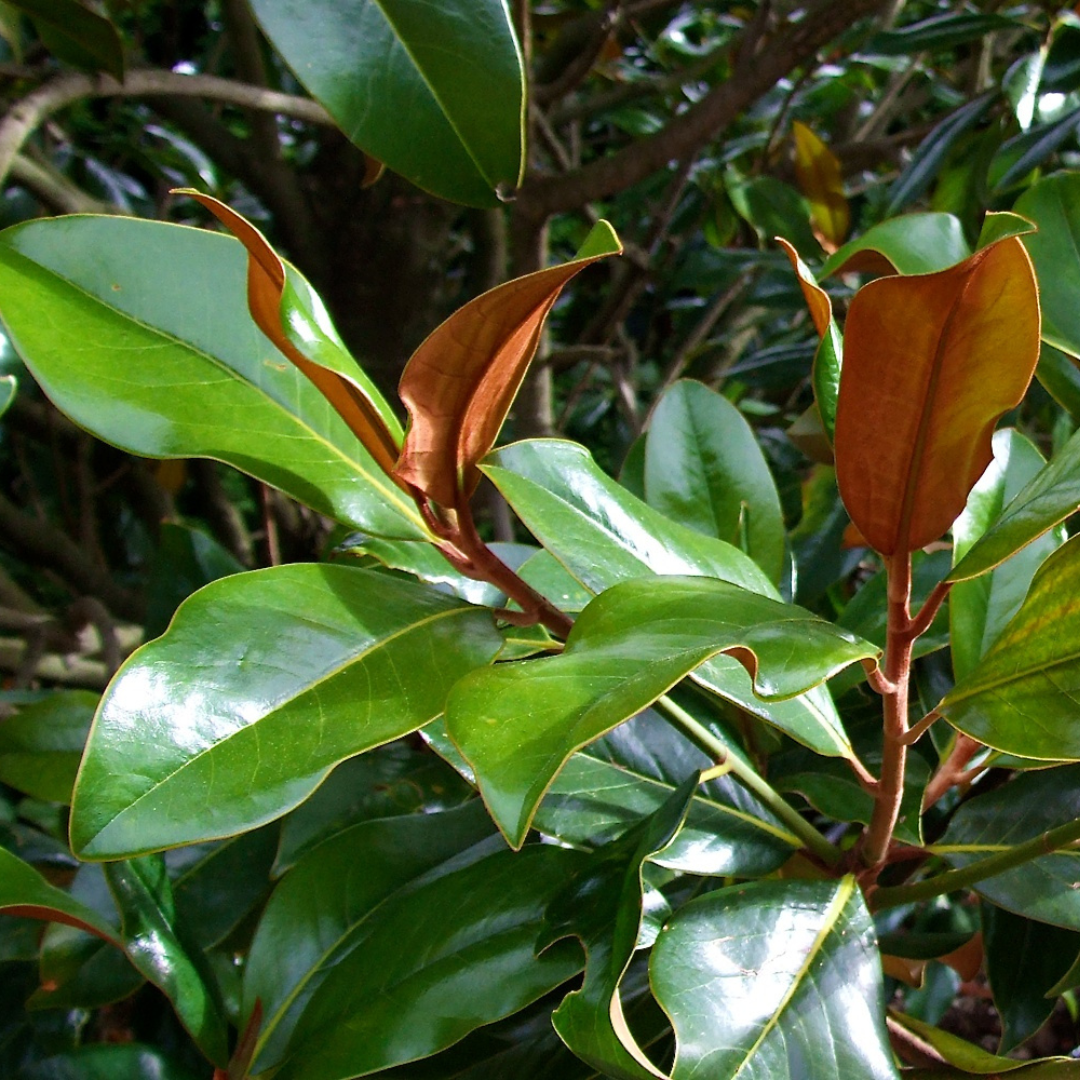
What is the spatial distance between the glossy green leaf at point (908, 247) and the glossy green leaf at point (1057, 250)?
39mm

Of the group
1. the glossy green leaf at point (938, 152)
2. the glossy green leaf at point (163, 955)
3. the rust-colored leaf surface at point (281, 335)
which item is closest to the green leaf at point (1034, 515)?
the rust-colored leaf surface at point (281, 335)

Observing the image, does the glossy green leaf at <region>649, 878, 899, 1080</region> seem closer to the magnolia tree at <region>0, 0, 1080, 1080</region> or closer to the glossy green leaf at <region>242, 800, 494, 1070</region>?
the magnolia tree at <region>0, 0, 1080, 1080</region>

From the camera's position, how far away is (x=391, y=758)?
71 centimetres

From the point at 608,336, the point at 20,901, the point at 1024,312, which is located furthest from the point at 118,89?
the point at 608,336

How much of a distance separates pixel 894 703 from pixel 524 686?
0.56 ft

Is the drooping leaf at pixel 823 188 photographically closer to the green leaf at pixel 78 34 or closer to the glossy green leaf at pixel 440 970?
the green leaf at pixel 78 34

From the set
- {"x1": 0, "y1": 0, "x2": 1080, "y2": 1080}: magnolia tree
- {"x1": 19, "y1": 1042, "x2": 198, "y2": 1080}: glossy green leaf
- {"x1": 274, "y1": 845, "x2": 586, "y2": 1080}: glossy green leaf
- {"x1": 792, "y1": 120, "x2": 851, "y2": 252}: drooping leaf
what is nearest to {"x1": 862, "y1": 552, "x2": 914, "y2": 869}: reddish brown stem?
{"x1": 0, "y1": 0, "x2": 1080, "y2": 1080}: magnolia tree

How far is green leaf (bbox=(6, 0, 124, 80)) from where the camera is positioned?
2.23ft

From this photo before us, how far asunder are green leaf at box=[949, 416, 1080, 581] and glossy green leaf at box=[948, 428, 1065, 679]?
0.14 m

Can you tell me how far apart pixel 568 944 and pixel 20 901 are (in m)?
0.24

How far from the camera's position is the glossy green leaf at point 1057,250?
0.51m

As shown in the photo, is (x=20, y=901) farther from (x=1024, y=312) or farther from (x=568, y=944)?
(x=1024, y=312)

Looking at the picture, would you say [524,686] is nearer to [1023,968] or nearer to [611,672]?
[611,672]

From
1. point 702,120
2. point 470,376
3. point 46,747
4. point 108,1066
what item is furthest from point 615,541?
point 702,120
